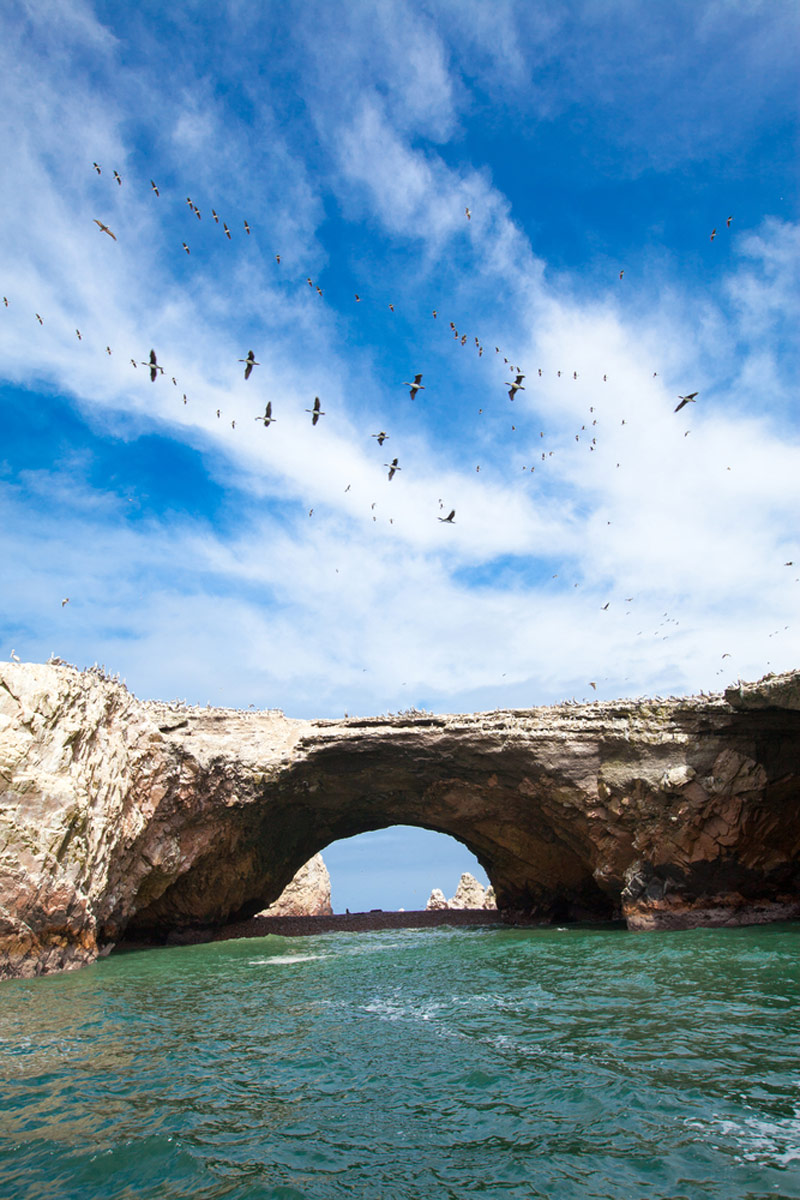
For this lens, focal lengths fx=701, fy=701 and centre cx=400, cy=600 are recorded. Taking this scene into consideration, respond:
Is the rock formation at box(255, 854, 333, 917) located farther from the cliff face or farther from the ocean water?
the ocean water

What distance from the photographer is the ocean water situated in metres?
5.37

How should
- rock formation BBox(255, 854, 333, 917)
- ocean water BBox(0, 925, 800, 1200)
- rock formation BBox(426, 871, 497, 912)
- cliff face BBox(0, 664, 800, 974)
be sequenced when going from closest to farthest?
ocean water BBox(0, 925, 800, 1200)
cliff face BBox(0, 664, 800, 974)
rock formation BBox(255, 854, 333, 917)
rock formation BBox(426, 871, 497, 912)

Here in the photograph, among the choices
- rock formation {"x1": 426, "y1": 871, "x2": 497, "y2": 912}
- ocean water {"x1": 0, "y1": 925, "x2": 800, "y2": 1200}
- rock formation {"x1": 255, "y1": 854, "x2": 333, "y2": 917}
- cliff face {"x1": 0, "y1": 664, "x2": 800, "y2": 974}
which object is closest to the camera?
ocean water {"x1": 0, "y1": 925, "x2": 800, "y2": 1200}

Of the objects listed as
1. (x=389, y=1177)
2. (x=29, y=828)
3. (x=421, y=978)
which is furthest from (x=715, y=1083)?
(x=29, y=828)

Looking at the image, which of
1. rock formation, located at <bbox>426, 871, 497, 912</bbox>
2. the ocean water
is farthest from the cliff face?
rock formation, located at <bbox>426, 871, 497, 912</bbox>

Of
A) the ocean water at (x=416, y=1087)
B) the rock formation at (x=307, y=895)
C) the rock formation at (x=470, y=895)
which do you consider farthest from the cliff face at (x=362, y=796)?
the rock formation at (x=470, y=895)

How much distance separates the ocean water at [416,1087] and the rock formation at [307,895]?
99.1 ft

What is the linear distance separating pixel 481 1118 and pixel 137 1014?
7.62 meters

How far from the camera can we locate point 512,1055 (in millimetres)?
8602

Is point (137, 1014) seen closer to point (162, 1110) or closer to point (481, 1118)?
point (162, 1110)

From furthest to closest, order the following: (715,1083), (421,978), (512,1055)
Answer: (421,978), (512,1055), (715,1083)

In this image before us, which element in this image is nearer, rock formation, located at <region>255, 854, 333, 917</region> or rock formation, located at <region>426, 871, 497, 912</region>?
rock formation, located at <region>255, 854, 333, 917</region>

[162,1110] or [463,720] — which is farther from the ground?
[463,720]

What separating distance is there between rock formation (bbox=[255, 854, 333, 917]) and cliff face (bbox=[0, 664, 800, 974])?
15.8 metres
